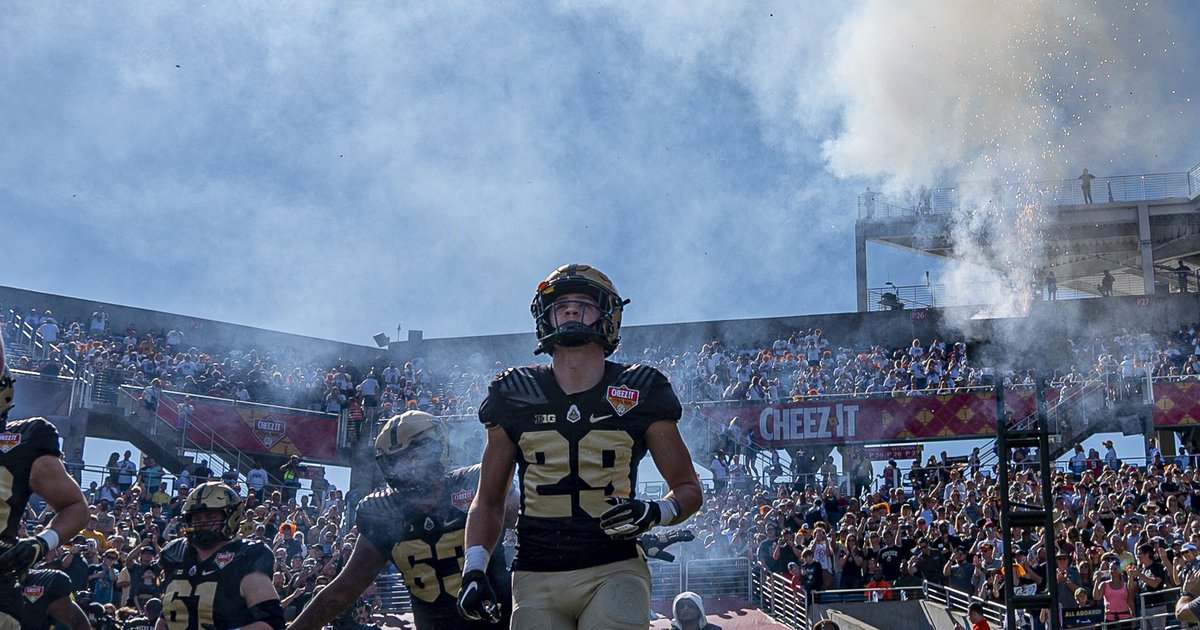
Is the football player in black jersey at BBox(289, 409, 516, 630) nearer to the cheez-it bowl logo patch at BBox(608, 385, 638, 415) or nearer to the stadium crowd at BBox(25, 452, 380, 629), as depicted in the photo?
the cheez-it bowl logo patch at BBox(608, 385, 638, 415)

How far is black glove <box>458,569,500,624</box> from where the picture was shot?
4.66 meters

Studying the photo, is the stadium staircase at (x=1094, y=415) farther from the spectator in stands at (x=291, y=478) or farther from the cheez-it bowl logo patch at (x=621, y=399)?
the cheez-it bowl logo patch at (x=621, y=399)

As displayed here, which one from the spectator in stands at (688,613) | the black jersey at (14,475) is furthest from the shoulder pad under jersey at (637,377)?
the spectator in stands at (688,613)

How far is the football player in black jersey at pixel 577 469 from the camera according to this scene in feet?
15.3

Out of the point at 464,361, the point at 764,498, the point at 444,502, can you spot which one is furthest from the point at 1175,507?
the point at 464,361

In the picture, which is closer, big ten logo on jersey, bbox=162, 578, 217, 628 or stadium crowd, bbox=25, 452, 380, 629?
big ten logo on jersey, bbox=162, 578, 217, 628

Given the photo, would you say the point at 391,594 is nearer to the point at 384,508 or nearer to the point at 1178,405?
the point at 384,508

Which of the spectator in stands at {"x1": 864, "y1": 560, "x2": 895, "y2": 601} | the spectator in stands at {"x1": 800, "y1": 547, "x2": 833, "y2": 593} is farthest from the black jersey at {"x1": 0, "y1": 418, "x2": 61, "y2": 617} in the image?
the spectator in stands at {"x1": 864, "y1": 560, "x2": 895, "y2": 601}

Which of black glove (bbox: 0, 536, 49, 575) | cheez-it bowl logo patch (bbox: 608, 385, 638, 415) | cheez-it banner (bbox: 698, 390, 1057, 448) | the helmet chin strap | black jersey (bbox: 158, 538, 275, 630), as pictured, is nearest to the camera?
cheez-it bowl logo patch (bbox: 608, 385, 638, 415)

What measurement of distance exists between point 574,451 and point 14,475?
335 cm

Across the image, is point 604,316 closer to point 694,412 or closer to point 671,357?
point 694,412

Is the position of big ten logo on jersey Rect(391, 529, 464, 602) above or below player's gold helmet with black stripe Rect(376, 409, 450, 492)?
below

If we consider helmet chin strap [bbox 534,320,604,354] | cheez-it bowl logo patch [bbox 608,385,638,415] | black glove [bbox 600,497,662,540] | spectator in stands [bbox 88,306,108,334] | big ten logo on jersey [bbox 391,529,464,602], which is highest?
spectator in stands [bbox 88,306,108,334]

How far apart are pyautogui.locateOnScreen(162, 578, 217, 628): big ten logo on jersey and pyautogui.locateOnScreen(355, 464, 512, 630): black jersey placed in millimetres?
841
